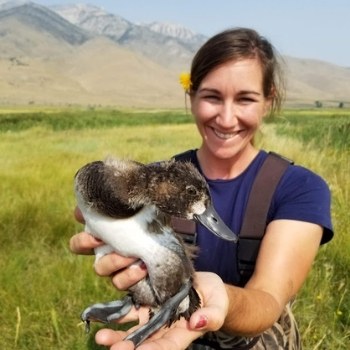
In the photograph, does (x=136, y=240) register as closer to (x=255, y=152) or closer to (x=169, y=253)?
(x=169, y=253)

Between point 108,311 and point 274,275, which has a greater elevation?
point 274,275

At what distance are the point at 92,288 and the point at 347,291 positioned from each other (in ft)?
5.74

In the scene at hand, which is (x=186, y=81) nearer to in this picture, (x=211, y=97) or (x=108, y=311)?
(x=211, y=97)

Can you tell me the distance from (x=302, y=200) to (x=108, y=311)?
3.07 feet

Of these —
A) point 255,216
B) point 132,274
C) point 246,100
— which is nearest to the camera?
point 132,274

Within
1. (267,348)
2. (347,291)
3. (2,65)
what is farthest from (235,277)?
(2,65)

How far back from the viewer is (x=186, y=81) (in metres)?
2.97

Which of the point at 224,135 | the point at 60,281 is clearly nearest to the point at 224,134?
the point at 224,135

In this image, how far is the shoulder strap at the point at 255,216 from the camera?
7.75 ft

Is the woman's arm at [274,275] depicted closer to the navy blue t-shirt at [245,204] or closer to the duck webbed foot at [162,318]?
the navy blue t-shirt at [245,204]

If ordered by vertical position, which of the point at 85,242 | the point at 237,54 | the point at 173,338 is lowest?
the point at 173,338

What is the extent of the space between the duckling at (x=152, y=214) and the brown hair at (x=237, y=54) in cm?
90

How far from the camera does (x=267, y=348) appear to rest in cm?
251

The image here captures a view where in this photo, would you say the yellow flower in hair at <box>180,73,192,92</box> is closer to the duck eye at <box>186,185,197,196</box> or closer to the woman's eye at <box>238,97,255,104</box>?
the woman's eye at <box>238,97,255,104</box>
